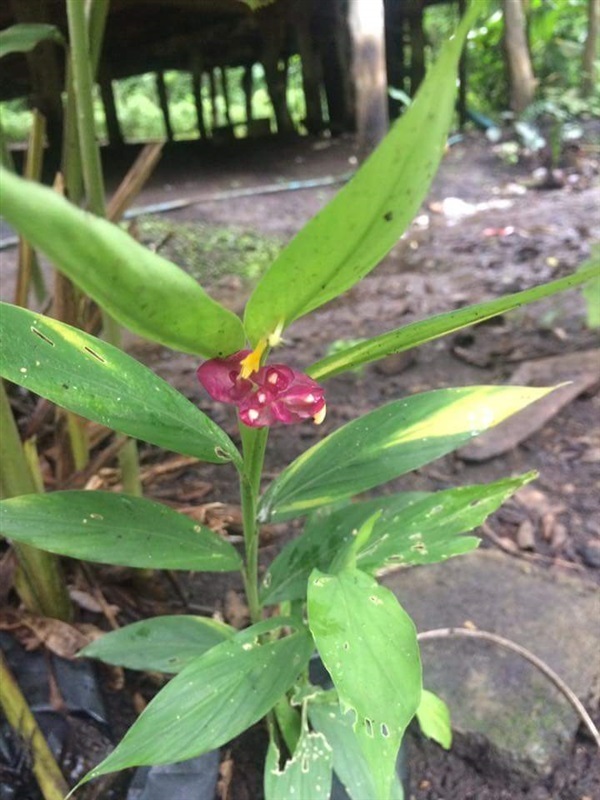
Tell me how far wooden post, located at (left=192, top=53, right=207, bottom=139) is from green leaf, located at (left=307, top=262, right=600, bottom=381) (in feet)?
20.7

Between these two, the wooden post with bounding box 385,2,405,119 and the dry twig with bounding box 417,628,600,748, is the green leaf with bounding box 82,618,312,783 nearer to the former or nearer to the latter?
the dry twig with bounding box 417,628,600,748

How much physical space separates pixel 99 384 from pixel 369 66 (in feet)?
10.3

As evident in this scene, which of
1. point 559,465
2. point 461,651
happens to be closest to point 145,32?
point 559,465

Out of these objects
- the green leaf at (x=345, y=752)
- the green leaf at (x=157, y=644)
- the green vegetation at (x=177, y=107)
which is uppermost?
the green leaf at (x=157, y=644)

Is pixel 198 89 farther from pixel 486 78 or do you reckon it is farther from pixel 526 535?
→ pixel 526 535

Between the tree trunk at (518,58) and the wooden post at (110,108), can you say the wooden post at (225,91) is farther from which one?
the tree trunk at (518,58)

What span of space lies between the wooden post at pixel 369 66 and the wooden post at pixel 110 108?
10.2 feet

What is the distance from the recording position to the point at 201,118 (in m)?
6.74

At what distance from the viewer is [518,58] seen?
5945mm

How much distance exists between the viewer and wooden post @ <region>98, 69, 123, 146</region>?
5.77m

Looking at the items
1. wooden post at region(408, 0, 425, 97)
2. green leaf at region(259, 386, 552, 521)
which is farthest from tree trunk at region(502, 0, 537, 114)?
green leaf at region(259, 386, 552, 521)

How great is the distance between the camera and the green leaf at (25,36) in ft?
3.37

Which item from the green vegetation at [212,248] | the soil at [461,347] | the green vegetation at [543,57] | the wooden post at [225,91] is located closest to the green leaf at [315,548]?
the soil at [461,347]

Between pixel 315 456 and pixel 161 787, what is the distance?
0.51 metres
